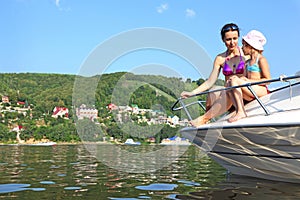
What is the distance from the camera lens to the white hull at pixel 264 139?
4.83 metres

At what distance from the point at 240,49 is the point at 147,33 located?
2.82 m

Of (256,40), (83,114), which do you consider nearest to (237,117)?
(256,40)

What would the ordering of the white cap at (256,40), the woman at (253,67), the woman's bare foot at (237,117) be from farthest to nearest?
the white cap at (256,40)
the woman at (253,67)
the woman's bare foot at (237,117)

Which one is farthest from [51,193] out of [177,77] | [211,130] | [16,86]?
[16,86]

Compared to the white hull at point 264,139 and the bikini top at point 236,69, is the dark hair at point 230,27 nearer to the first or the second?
the bikini top at point 236,69

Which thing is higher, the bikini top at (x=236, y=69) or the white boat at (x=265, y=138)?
the bikini top at (x=236, y=69)

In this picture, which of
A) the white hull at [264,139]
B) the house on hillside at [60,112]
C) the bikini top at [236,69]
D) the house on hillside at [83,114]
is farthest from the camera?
the house on hillside at [60,112]

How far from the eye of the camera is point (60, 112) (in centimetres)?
8912

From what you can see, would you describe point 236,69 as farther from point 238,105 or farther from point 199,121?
point 199,121

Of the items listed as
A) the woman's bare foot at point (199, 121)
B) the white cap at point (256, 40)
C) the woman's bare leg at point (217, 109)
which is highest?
the white cap at point (256, 40)

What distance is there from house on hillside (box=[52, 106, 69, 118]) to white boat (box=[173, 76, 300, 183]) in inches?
3203

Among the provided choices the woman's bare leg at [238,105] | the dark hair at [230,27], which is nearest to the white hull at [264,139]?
the woman's bare leg at [238,105]

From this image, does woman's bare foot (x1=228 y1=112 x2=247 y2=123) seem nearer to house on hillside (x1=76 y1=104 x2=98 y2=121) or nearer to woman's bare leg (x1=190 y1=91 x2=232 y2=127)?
woman's bare leg (x1=190 y1=91 x2=232 y2=127)

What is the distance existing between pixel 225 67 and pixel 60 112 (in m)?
85.6
